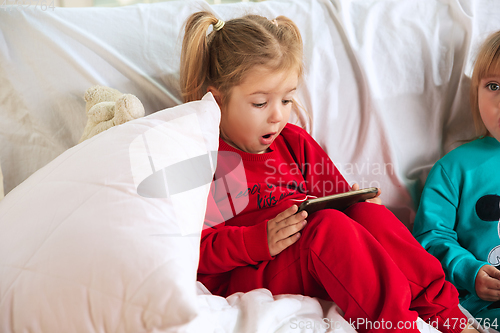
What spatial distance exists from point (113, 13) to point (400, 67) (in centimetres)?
81

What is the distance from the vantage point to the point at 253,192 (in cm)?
89

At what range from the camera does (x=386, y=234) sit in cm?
76

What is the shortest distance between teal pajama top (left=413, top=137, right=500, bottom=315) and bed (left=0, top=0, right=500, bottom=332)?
0.08 metres

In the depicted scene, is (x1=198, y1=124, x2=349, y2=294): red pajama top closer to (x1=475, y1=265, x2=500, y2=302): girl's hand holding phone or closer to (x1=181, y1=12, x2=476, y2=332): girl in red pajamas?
(x1=181, y1=12, x2=476, y2=332): girl in red pajamas

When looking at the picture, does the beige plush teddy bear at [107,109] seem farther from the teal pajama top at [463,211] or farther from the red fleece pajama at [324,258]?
the teal pajama top at [463,211]

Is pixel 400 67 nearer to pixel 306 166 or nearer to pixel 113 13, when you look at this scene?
pixel 306 166

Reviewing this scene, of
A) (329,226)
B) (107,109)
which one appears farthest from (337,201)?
(107,109)

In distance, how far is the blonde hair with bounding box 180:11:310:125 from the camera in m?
0.85

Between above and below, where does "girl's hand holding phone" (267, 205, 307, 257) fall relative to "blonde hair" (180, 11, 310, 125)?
below

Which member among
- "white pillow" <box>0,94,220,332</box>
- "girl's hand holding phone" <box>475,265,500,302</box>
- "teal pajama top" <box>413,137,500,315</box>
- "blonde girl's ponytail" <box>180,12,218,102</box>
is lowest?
"girl's hand holding phone" <box>475,265,500,302</box>

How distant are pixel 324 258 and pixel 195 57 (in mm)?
525

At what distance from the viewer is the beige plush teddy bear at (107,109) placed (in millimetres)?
815

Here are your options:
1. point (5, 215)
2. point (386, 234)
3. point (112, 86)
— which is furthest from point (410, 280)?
point (112, 86)

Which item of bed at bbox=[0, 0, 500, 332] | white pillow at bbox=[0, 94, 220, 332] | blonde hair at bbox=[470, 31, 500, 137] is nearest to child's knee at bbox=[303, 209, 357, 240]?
bed at bbox=[0, 0, 500, 332]
